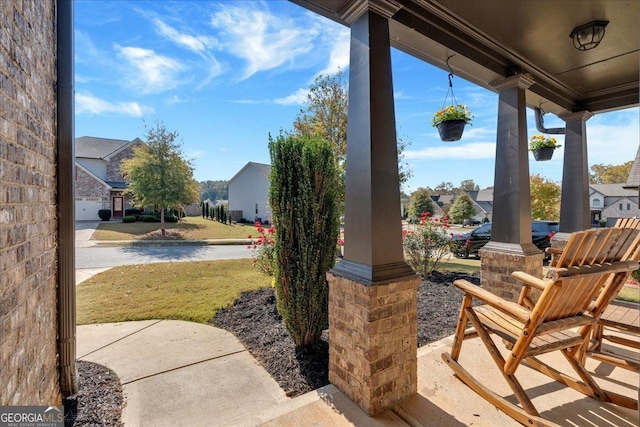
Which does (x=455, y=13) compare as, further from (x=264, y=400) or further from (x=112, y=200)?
(x=112, y=200)

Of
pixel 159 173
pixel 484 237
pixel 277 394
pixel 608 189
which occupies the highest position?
pixel 159 173

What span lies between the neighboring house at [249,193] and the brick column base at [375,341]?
857 inches

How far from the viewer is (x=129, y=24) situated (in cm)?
371

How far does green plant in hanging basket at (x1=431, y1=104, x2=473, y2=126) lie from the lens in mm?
3160

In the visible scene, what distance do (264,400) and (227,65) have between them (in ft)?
19.6

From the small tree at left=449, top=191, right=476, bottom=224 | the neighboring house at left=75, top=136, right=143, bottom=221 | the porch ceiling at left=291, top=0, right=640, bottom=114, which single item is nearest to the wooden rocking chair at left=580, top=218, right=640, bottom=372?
the porch ceiling at left=291, top=0, right=640, bottom=114

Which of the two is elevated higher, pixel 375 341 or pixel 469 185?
pixel 469 185

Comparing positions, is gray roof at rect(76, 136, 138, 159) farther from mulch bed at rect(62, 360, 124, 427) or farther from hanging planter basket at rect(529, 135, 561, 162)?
hanging planter basket at rect(529, 135, 561, 162)

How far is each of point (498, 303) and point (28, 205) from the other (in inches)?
117

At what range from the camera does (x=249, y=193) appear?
25.9 meters

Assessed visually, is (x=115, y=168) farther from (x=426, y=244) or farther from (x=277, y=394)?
(x=277, y=394)

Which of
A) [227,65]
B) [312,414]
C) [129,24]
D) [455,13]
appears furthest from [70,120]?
[227,65]

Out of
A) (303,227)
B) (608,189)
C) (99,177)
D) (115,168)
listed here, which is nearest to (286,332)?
(303,227)

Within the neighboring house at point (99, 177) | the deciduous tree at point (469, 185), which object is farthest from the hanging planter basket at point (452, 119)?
the deciduous tree at point (469, 185)
